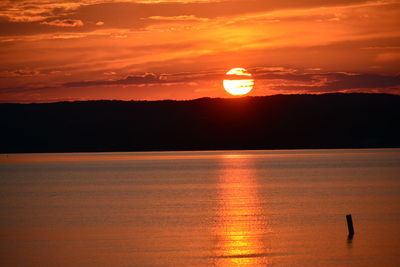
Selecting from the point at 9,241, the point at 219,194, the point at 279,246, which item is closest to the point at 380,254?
the point at 279,246

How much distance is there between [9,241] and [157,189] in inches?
1542

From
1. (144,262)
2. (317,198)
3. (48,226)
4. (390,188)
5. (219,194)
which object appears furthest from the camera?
(390,188)

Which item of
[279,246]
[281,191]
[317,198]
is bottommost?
[279,246]

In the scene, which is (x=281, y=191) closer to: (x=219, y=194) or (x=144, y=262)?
(x=219, y=194)

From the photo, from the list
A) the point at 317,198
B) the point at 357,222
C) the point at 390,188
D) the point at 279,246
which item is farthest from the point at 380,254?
the point at 390,188

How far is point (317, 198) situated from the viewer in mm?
56844

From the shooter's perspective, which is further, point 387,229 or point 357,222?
point 357,222

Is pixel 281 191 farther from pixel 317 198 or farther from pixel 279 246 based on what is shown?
pixel 279 246

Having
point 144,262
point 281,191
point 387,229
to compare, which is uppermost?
point 281,191

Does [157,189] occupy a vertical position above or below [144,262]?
above

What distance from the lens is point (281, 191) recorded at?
217ft

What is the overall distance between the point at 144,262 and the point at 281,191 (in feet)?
133

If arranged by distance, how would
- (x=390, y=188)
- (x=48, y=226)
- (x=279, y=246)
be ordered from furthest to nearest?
1. (x=390, y=188)
2. (x=48, y=226)
3. (x=279, y=246)

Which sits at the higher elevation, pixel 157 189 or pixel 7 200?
pixel 157 189
